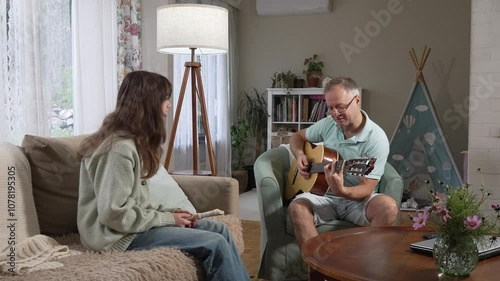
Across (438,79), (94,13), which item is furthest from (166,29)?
(438,79)

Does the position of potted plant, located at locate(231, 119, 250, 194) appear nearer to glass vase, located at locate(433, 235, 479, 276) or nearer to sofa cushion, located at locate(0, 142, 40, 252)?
sofa cushion, located at locate(0, 142, 40, 252)

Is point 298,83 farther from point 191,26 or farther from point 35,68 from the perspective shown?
point 35,68

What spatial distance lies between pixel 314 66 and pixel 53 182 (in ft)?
14.0

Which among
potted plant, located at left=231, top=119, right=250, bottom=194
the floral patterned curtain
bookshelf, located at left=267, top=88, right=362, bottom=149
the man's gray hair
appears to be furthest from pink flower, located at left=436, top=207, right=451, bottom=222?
potted plant, located at left=231, top=119, right=250, bottom=194

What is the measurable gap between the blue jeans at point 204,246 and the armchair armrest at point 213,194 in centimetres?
52

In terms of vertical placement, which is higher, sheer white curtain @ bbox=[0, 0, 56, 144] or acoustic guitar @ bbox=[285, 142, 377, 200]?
sheer white curtain @ bbox=[0, 0, 56, 144]

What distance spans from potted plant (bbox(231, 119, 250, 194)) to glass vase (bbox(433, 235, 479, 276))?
4.46m

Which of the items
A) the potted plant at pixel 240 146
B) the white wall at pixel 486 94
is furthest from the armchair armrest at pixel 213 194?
the potted plant at pixel 240 146

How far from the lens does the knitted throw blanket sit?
1.66 metres

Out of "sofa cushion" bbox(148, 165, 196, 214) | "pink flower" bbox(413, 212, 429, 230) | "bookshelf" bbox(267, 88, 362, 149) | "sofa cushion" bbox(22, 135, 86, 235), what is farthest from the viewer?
"bookshelf" bbox(267, 88, 362, 149)

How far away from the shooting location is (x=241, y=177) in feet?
19.6

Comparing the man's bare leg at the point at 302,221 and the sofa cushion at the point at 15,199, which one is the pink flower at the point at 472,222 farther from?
the sofa cushion at the point at 15,199

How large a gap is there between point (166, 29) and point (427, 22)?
374 centimetres

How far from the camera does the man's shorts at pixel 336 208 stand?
2562 mm
